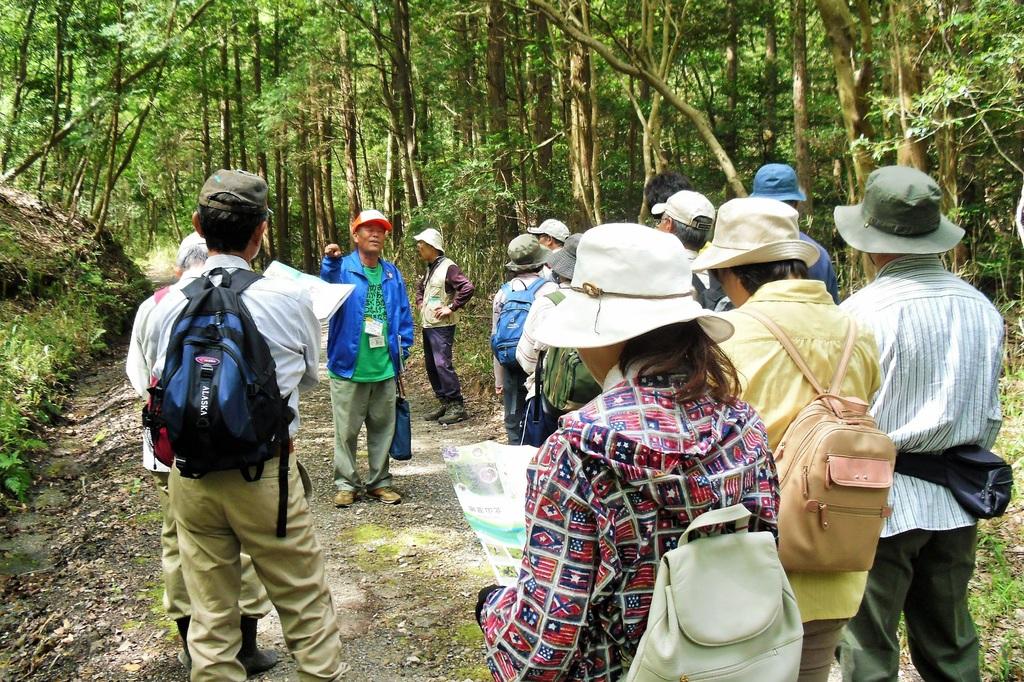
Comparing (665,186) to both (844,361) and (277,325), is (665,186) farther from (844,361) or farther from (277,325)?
(844,361)

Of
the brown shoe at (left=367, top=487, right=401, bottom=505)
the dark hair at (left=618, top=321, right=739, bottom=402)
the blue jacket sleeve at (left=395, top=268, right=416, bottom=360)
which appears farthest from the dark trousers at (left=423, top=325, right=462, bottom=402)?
the dark hair at (left=618, top=321, right=739, bottom=402)

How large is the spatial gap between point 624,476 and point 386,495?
493cm

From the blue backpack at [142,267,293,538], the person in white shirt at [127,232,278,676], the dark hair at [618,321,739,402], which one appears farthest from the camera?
the person in white shirt at [127,232,278,676]

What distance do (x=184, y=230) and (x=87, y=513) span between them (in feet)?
110

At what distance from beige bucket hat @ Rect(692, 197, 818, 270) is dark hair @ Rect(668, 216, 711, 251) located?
1.77m

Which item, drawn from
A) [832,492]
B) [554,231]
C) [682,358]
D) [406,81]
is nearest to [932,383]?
[832,492]

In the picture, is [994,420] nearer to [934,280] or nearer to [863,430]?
A: [934,280]

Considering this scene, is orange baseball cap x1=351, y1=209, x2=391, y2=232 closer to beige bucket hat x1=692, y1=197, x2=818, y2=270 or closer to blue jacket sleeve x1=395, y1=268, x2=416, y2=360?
blue jacket sleeve x1=395, y1=268, x2=416, y2=360

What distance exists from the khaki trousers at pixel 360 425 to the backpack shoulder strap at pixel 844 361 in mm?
4293

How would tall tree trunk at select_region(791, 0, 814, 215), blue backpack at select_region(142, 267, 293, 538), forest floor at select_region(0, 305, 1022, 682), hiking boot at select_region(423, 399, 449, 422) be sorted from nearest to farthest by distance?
blue backpack at select_region(142, 267, 293, 538), forest floor at select_region(0, 305, 1022, 682), hiking boot at select_region(423, 399, 449, 422), tall tree trunk at select_region(791, 0, 814, 215)

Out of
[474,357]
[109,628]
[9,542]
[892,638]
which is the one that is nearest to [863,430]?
[892,638]

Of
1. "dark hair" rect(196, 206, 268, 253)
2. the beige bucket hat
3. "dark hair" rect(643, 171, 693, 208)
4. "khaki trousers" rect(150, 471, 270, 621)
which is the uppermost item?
"dark hair" rect(643, 171, 693, 208)

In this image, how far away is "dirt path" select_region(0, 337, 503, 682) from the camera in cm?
404

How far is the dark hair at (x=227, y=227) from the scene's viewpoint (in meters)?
2.99
